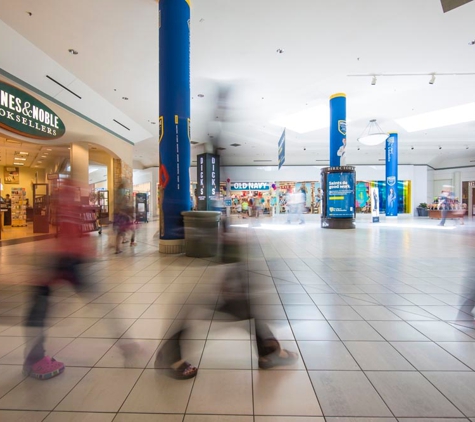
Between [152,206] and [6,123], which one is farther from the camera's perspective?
[152,206]

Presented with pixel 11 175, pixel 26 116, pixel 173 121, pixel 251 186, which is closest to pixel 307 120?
pixel 173 121

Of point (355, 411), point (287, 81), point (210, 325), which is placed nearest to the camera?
point (355, 411)

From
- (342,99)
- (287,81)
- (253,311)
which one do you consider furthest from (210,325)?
(342,99)

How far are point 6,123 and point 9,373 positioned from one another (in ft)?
25.0

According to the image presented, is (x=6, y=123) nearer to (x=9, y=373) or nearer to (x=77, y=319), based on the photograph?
(x=77, y=319)

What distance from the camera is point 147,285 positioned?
3.49 meters

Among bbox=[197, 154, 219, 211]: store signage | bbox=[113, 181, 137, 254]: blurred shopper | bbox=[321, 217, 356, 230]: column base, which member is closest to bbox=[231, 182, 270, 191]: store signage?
bbox=[197, 154, 219, 211]: store signage

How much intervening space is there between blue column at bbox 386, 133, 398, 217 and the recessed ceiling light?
131 centimetres

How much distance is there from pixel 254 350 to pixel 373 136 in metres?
13.2

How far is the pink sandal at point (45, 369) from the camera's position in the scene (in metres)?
1.62

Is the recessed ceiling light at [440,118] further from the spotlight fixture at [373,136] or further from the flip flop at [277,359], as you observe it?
the flip flop at [277,359]

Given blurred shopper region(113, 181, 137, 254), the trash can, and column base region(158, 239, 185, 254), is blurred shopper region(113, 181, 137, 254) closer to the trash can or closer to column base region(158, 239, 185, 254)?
column base region(158, 239, 185, 254)

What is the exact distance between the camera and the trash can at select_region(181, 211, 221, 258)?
4910 millimetres

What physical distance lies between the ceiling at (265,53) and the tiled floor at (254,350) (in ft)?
7.51
